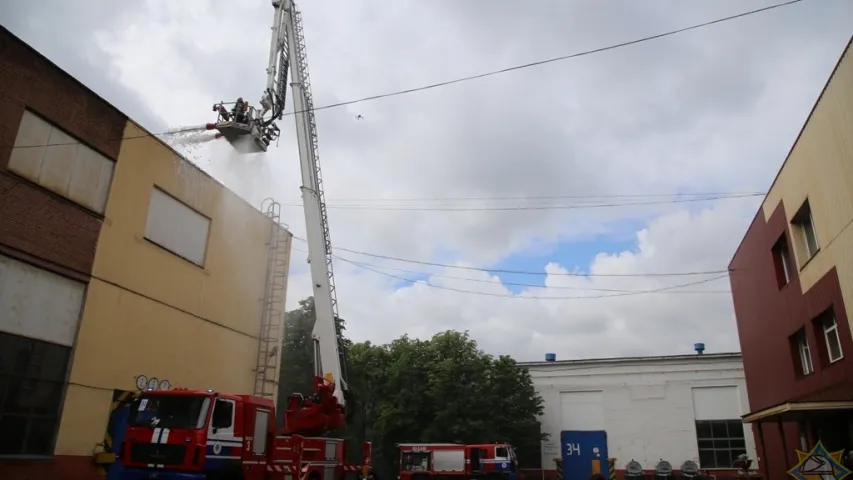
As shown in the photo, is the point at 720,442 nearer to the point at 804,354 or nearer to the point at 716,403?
the point at 716,403

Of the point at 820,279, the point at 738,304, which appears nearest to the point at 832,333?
the point at 820,279

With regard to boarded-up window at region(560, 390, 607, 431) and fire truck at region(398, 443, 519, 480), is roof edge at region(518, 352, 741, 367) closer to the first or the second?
boarded-up window at region(560, 390, 607, 431)

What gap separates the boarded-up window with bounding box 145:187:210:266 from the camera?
60.1ft

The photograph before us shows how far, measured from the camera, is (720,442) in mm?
32656

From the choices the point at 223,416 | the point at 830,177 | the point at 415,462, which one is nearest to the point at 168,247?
the point at 223,416

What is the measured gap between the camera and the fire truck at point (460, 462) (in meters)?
26.3

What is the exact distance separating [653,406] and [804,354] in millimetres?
18441

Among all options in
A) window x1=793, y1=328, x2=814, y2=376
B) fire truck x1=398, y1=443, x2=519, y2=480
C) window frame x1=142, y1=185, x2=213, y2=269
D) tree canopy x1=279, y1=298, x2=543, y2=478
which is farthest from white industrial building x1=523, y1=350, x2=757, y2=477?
window frame x1=142, y1=185, x2=213, y2=269

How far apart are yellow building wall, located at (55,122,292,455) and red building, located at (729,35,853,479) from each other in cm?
1684

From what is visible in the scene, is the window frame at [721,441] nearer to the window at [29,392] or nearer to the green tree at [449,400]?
the green tree at [449,400]

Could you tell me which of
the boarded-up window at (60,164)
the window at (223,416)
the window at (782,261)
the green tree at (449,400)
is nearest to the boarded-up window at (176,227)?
the boarded-up window at (60,164)

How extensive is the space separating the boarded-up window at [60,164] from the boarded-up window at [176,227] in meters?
1.87

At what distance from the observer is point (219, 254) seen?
69.4ft

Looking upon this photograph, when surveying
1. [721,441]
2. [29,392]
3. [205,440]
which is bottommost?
[205,440]
